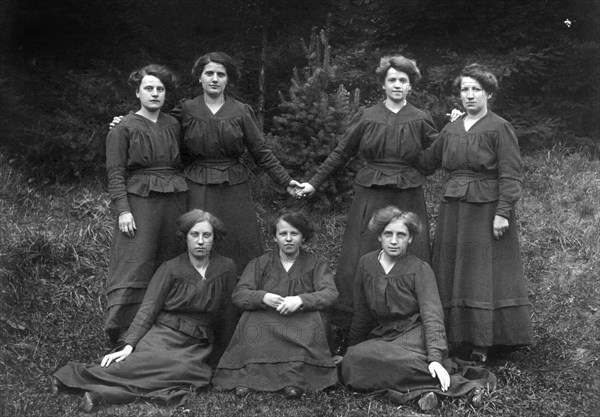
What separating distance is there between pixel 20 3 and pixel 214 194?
367cm

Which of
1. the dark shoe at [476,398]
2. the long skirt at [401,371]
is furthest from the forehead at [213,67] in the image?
the dark shoe at [476,398]

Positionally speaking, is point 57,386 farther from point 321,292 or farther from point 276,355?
point 321,292

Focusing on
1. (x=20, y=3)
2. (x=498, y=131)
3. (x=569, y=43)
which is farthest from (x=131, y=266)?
(x=569, y=43)

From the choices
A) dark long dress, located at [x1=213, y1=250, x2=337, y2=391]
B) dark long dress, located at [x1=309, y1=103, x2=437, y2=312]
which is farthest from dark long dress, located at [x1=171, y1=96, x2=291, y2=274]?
dark long dress, located at [x1=309, y1=103, x2=437, y2=312]

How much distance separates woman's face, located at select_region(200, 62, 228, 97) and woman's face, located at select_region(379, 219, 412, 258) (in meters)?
1.53

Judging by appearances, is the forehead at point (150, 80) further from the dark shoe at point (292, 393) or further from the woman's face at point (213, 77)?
the dark shoe at point (292, 393)

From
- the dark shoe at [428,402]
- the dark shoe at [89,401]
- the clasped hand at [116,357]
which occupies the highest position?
the clasped hand at [116,357]

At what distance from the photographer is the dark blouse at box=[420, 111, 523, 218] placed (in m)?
4.81

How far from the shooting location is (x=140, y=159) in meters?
4.98

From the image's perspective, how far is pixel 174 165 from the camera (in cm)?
516

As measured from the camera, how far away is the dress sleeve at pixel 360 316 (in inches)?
193

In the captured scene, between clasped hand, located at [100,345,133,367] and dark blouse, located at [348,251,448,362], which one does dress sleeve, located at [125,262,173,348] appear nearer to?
clasped hand, located at [100,345,133,367]

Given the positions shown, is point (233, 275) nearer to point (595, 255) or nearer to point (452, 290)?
point (452, 290)

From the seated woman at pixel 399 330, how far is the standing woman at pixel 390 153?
326 millimetres
